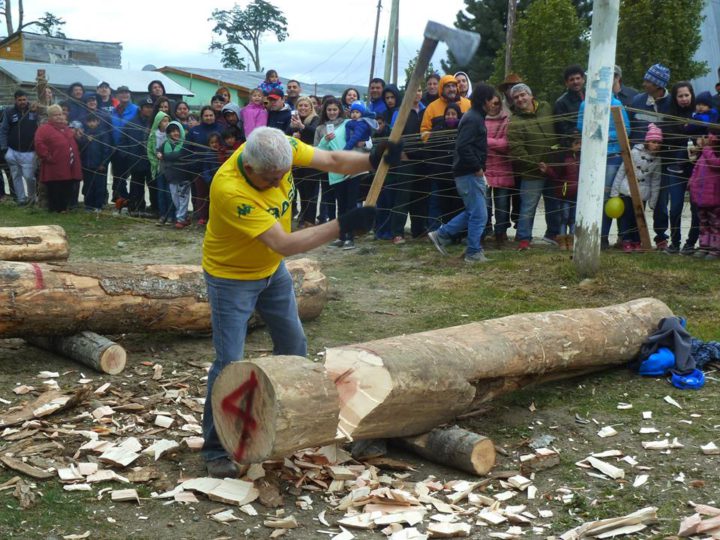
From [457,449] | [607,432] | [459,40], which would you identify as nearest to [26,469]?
[457,449]

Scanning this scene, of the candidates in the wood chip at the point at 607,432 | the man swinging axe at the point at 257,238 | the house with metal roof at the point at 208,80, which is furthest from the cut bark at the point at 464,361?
the house with metal roof at the point at 208,80

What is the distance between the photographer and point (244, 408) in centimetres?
439

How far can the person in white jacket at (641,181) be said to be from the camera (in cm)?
967

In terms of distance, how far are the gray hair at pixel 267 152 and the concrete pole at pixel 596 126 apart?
16.4 ft

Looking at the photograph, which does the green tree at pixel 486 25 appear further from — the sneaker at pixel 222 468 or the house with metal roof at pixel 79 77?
the sneaker at pixel 222 468

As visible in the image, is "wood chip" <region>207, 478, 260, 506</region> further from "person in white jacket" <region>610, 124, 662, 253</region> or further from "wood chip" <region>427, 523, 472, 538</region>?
"person in white jacket" <region>610, 124, 662, 253</region>

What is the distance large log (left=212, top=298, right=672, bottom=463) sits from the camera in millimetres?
4289

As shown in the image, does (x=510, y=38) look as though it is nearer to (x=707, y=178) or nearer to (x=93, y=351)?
(x=707, y=178)

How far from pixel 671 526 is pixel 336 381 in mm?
1794

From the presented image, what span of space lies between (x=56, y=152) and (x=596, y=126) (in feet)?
27.9

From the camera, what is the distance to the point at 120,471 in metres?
4.67

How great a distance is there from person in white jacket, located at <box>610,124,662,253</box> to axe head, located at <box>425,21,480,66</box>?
495 cm

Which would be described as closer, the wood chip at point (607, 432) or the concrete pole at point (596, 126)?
the wood chip at point (607, 432)

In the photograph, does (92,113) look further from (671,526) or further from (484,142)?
(671,526)
